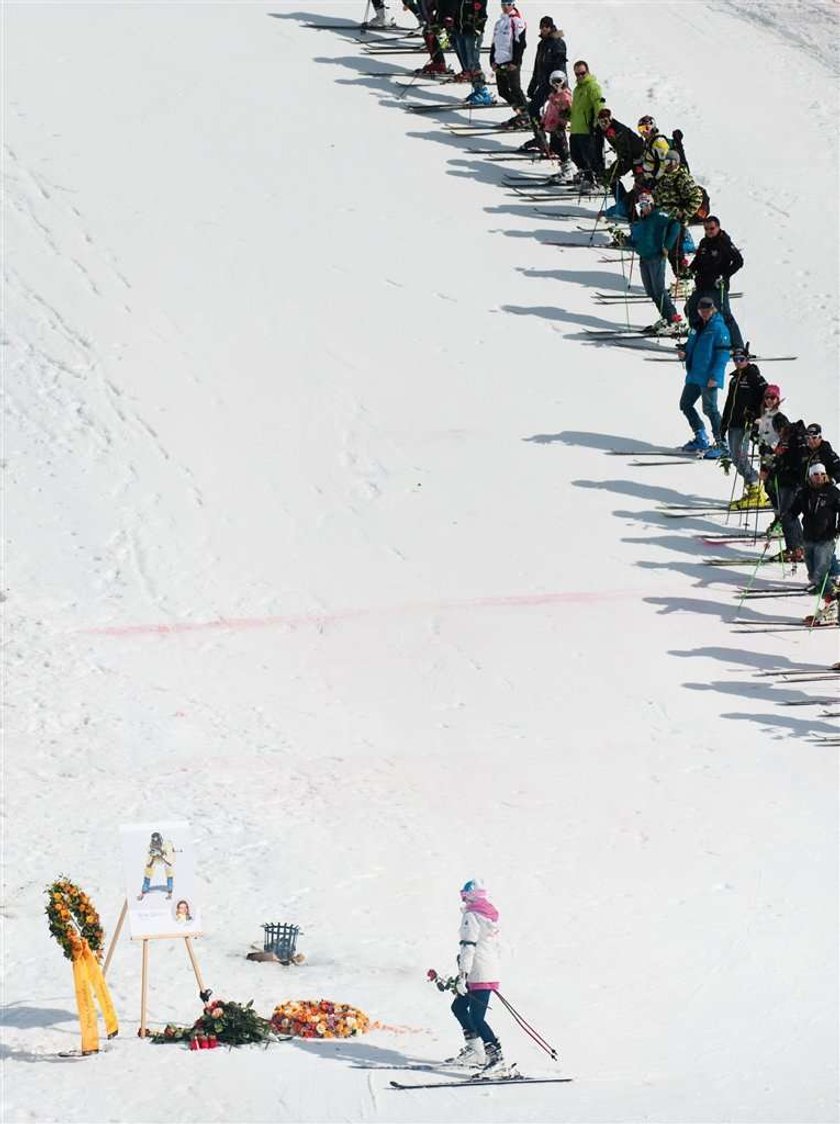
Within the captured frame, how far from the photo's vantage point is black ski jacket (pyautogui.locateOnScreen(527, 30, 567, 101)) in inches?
1023

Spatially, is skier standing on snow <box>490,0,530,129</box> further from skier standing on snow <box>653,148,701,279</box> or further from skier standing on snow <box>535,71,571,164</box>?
skier standing on snow <box>653,148,701,279</box>

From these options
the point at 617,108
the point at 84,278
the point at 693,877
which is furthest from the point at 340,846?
the point at 617,108

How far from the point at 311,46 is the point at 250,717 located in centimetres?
1433

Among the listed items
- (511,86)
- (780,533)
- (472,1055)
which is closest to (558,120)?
(511,86)

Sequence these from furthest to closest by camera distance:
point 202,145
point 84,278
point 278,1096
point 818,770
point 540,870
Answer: point 202,145
point 84,278
point 818,770
point 540,870
point 278,1096

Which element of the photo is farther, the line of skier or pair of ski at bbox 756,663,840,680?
→ the line of skier

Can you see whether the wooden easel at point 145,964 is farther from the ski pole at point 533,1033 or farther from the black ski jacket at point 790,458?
the black ski jacket at point 790,458

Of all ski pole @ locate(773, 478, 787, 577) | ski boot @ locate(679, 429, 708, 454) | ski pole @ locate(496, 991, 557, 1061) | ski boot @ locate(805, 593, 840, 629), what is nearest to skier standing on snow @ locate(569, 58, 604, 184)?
ski boot @ locate(679, 429, 708, 454)

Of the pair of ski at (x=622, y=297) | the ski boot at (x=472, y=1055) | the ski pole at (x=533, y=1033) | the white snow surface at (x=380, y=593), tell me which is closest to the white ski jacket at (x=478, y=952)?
the ski pole at (x=533, y=1033)

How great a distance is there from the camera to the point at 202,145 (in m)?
26.6

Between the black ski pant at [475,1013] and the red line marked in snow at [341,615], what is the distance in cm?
654

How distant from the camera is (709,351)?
810 inches

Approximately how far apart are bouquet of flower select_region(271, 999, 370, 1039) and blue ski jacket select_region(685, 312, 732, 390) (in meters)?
9.15

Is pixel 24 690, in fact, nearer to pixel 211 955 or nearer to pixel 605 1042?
pixel 211 955
